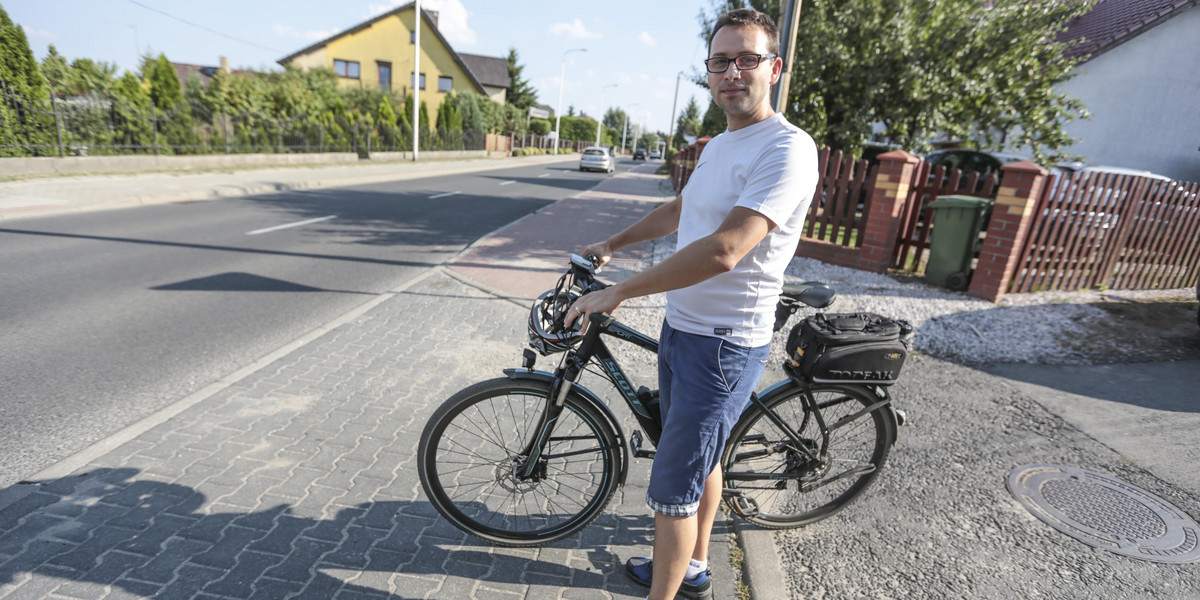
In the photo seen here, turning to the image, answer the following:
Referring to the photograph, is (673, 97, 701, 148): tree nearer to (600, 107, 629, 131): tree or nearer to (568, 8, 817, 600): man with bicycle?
(600, 107, 629, 131): tree

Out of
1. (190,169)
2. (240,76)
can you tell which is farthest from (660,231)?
(240,76)

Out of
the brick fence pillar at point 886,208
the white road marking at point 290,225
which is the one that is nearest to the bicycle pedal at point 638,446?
the brick fence pillar at point 886,208

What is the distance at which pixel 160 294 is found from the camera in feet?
18.8

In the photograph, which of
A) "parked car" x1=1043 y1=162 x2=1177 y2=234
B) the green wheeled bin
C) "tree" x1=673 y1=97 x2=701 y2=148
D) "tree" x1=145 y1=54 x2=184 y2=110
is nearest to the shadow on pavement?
the green wheeled bin

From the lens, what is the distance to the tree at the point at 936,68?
930 cm

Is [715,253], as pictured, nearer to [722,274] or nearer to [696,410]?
[722,274]

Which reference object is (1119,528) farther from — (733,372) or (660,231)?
(660,231)

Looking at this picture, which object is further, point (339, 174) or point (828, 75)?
point (339, 174)

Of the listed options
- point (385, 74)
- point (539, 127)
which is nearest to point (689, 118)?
point (539, 127)

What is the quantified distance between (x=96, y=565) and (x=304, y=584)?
0.79 m

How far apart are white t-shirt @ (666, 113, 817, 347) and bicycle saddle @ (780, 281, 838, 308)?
46cm

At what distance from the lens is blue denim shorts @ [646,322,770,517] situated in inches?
74.6

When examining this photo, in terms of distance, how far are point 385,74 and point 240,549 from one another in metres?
48.0

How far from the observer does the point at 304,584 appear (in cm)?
224
